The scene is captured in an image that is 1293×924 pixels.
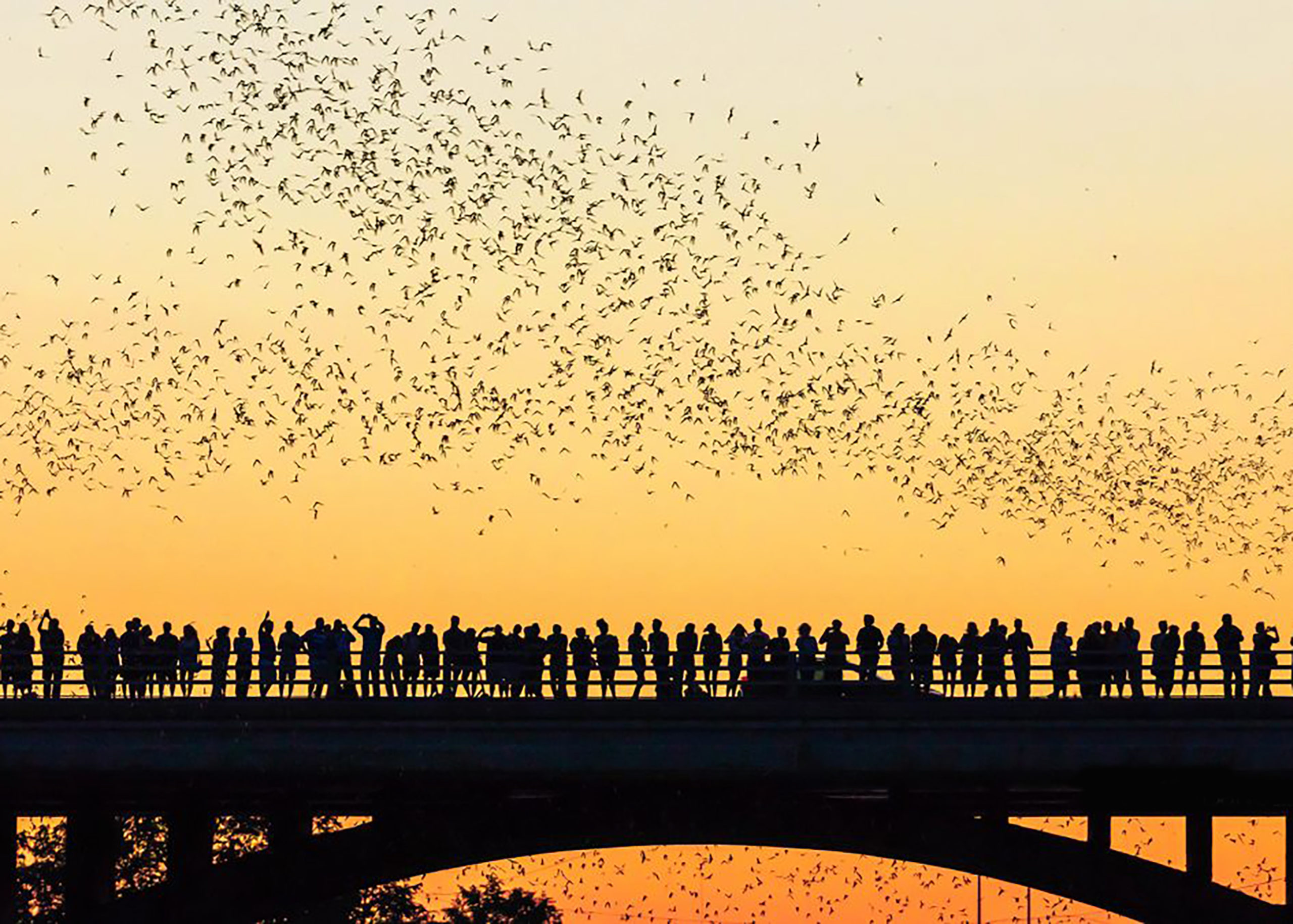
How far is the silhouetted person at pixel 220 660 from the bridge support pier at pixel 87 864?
758cm

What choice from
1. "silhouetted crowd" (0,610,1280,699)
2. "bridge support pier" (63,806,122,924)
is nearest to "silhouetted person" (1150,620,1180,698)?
"silhouetted crowd" (0,610,1280,699)

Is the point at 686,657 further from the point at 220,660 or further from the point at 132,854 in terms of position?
the point at 132,854

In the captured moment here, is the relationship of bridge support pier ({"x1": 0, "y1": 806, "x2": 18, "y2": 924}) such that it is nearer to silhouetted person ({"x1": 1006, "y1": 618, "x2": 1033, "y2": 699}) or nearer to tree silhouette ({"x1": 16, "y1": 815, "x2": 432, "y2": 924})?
silhouetted person ({"x1": 1006, "y1": 618, "x2": 1033, "y2": 699})

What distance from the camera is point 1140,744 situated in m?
38.6

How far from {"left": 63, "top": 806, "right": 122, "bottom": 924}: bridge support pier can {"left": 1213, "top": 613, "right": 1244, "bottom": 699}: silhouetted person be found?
17337 mm

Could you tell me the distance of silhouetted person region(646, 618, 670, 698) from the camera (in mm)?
37750

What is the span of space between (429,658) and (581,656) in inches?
83.0

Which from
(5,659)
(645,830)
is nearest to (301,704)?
(5,659)

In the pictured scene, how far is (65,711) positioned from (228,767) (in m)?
2.23

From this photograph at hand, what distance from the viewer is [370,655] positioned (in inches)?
1491

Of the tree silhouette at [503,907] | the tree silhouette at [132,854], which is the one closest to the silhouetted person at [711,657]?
the tree silhouette at [132,854]

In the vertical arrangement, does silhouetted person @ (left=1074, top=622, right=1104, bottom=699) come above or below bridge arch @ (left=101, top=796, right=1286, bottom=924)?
above

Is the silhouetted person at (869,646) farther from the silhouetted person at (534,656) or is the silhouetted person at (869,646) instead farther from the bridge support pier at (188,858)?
the bridge support pier at (188,858)

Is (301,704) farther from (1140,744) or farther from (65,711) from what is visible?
(1140,744)
